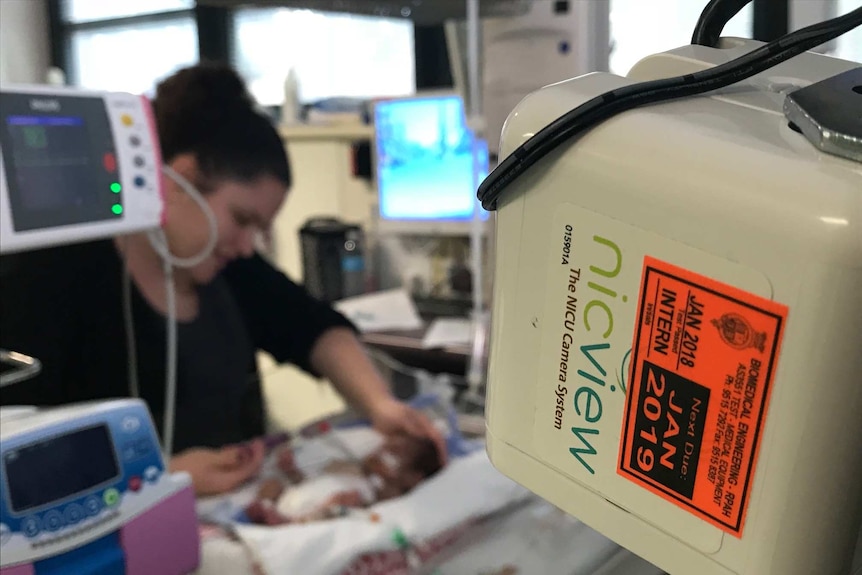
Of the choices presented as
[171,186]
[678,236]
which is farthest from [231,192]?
[678,236]

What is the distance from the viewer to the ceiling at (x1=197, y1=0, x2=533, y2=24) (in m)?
0.97

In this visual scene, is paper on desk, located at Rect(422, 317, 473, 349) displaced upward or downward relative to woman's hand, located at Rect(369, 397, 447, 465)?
downward

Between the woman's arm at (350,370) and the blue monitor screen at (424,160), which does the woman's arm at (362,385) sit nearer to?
the woman's arm at (350,370)

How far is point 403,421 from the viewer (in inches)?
46.3

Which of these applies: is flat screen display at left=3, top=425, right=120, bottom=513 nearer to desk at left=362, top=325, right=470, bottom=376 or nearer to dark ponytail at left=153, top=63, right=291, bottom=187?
dark ponytail at left=153, top=63, right=291, bottom=187

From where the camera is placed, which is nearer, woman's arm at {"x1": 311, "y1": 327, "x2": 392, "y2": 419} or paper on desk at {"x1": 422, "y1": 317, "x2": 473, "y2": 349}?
woman's arm at {"x1": 311, "y1": 327, "x2": 392, "y2": 419}

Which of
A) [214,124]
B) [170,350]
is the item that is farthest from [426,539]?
[214,124]

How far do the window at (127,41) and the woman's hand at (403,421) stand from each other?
646 millimetres

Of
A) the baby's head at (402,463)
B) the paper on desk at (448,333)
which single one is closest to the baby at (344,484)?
the baby's head at (402,463)

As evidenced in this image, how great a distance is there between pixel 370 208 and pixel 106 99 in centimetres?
146

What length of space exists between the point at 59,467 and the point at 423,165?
158 cm

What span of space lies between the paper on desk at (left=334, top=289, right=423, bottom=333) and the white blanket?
905 mm

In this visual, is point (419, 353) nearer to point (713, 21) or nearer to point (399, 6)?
point (399, 6)

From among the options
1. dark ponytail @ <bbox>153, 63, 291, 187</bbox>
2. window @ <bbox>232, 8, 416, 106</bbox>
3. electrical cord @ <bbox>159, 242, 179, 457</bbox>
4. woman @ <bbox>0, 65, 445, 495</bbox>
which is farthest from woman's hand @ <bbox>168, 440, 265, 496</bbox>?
window @ <bbox>232, 8, 416, 106</bbox>
